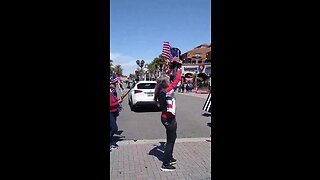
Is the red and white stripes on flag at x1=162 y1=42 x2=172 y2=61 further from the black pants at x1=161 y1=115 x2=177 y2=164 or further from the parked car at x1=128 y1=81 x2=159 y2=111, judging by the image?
the parked car at x1=128 y1=81 x2=159 y2=111

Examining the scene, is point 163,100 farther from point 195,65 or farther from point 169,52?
point 195,65

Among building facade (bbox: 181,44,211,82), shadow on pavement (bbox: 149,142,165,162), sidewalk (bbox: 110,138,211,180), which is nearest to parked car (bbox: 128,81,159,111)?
sidewalk (bbox: 110,138,211,180)

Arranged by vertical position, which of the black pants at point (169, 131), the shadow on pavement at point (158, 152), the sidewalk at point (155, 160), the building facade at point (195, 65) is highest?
the building facade at point (195, 65)

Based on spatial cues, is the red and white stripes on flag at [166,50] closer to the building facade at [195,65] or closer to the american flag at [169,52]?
the american flag at [169,52]

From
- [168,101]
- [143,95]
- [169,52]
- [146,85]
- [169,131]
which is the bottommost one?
[169,131]

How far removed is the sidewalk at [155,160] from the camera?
14.2ft

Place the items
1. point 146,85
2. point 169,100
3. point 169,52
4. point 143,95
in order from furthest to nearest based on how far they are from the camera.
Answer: point 146,85, point 143,95, point 169,52, point 169,100

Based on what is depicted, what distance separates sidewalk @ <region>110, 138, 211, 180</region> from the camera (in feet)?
14.2

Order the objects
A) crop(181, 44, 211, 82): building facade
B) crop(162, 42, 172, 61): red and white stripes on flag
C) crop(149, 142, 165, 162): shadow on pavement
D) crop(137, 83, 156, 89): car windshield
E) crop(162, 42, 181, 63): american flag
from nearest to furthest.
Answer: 1. crop(162, 42, 181, 63): american flag
2. crop(162, 42, 172, 61): red and white stripes on flag
3. crop(149, 142, 165, 162): shadow on pavement
4. crop(137, 83, 156, 89): car windshield
5. crop(181, 44, 211, 82): building facade

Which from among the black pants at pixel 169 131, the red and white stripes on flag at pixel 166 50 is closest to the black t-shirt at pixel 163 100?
the black pants at pixel 169 131

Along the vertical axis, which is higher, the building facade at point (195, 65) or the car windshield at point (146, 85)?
the building facade at point (195, 65)

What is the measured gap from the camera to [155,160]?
5.23 meters

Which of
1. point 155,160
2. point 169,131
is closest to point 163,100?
point 169,131
